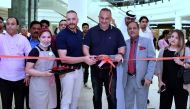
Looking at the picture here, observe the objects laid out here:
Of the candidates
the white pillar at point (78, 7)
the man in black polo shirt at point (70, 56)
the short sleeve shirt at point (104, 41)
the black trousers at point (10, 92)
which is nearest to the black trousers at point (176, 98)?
the short sleeve shirt at point (104, 41)

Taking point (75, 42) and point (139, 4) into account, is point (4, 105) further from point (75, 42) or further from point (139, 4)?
point (139, 4)

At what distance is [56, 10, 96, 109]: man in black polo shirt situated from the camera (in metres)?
4.60

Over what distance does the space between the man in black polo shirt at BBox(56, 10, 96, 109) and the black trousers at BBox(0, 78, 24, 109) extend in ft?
1.89

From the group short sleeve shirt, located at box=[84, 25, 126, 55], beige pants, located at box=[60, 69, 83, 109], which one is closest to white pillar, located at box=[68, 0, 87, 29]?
short sleeve shirt, located at box=[84, 25, 126, 55]

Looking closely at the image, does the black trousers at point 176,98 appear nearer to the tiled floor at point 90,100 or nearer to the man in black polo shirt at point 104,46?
the man in black polo shirt at point 104,46

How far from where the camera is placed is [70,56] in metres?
4.68

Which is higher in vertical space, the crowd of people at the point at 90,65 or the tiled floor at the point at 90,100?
the crowd of people at the point at 90,65

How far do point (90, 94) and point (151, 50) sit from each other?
3.47 meters

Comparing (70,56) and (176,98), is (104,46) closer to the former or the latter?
(70,56)

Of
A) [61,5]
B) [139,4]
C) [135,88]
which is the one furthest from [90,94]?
[139,4]

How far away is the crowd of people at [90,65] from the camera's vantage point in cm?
454

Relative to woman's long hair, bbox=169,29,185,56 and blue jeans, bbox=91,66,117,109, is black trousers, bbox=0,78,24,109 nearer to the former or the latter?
blue jeans, bbox=91,66,117,109

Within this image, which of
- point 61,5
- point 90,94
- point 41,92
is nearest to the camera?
point 41,92

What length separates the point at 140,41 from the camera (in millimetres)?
4773
